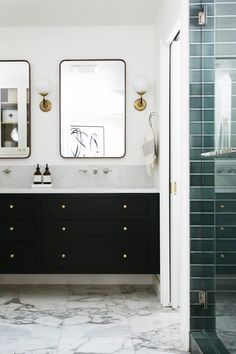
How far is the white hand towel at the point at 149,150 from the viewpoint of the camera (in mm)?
4797

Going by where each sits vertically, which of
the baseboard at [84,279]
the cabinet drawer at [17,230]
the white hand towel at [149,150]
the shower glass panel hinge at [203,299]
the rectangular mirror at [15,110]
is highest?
the rectangular mirror at [15,110]

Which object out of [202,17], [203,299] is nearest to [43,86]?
[202,17]

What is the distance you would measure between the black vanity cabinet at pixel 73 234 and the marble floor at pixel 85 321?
0.84 feet

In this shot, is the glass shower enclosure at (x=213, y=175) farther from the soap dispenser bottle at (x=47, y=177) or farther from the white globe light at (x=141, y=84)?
the soap dispenser bottle at (x=47, y=177)

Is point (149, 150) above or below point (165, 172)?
above

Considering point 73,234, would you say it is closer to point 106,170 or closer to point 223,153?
point 106,170

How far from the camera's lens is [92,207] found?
4.66 meters

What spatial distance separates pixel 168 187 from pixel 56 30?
1969mm

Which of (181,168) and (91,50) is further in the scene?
(91,50)

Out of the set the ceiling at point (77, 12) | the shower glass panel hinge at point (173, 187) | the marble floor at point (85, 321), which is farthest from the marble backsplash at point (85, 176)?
the ceiling at point (77, 12)

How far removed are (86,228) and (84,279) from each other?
2.40 ft

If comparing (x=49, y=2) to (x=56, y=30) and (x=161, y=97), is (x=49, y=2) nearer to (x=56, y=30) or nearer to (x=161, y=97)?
(x=56, y=30)

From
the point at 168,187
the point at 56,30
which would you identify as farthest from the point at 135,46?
the point at 168,187

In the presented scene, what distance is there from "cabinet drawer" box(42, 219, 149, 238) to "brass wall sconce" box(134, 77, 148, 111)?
116 cm
